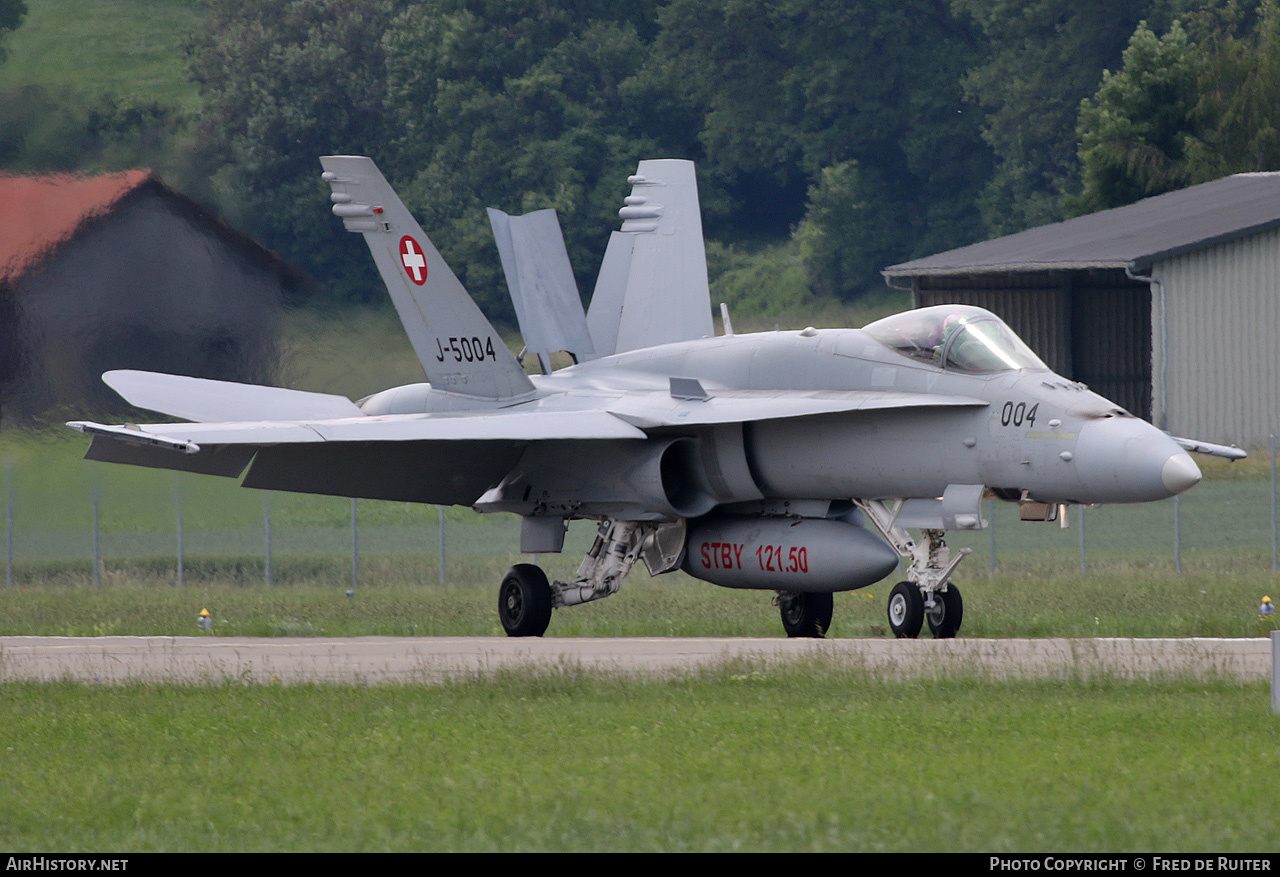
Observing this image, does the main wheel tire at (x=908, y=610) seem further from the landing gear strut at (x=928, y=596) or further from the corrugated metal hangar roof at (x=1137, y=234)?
the corrugated metal hangar roof at (x=1137, y=234)

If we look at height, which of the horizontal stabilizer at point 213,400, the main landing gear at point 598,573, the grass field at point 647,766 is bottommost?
the grass field at point 647,766

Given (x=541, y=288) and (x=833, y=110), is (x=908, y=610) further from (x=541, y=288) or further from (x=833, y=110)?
(x=833, y=110)

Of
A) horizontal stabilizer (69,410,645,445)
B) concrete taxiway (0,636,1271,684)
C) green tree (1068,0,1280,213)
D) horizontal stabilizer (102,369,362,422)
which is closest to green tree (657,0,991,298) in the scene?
green tree (1068,0,1280,213)

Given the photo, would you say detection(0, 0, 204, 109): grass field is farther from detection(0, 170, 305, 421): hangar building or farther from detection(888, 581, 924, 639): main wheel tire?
detection(888, 581, 924, 639): main wheel tire

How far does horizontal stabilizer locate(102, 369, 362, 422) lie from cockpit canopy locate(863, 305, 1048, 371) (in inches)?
267

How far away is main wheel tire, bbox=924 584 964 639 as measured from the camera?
1554 cm

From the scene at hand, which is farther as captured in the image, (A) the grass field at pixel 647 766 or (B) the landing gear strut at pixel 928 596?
(B) the landing gear strut at pixel 928 596

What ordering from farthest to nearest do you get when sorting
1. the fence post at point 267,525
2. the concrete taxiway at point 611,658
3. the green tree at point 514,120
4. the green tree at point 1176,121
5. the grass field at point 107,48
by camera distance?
the green tree at point 1176,121 → the green tree at point 514,120 → the grass field at point 107,48 → the fence post at point 267,525 → the concrete taxiway at point 611,658

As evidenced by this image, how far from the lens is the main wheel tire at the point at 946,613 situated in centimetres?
1554

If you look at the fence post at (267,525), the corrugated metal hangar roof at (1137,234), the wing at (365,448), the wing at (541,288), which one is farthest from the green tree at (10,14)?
the corrugated metal hangar roof at (1137,234)

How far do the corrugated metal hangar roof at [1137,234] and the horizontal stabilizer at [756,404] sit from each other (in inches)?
731

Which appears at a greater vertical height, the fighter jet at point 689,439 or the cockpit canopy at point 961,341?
the cockpit canopy at point 961,341

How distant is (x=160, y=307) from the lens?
2219 cm

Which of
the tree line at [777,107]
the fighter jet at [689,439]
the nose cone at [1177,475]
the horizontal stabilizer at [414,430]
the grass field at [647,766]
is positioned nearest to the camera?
the grass field at [647,766]
